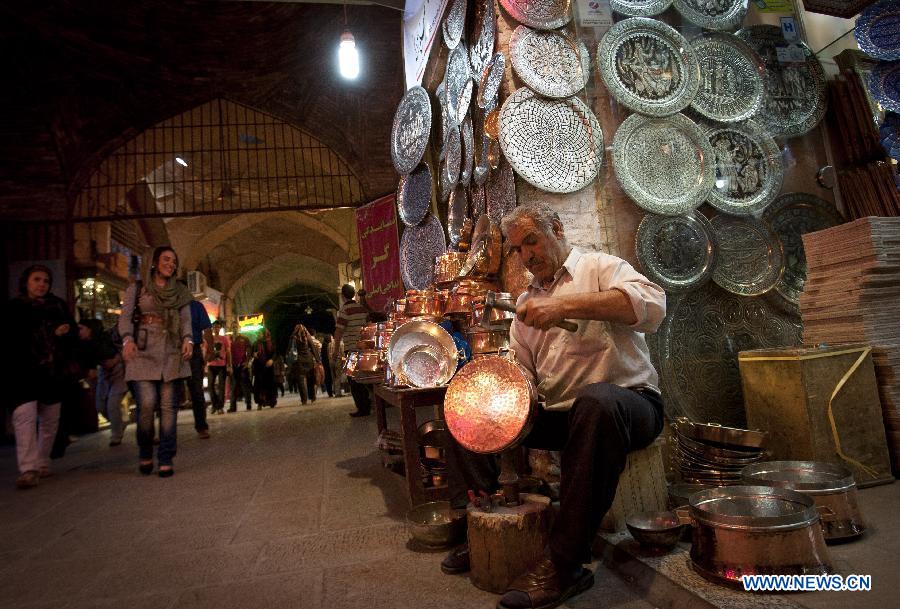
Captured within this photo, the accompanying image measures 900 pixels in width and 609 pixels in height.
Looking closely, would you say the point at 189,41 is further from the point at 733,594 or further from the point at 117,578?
the point at 733,594

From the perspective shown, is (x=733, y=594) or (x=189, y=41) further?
(x=189, y=41)

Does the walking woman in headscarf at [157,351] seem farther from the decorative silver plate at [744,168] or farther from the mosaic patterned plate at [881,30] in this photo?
the mosaic patterned plate at [881,30]

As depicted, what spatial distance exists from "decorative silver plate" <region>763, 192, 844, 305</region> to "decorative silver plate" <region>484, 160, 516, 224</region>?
1754 millimetres

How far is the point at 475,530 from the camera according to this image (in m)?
1.75

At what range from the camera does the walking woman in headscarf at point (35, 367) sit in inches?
161

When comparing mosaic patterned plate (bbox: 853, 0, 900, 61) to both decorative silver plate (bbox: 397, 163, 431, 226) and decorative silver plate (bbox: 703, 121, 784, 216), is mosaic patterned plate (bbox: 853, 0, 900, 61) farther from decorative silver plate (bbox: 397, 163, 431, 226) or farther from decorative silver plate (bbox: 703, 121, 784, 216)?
decorative silver plate (bbox: 397, 163, 431, 226)

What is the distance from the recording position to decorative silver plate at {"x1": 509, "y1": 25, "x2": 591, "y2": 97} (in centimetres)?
320

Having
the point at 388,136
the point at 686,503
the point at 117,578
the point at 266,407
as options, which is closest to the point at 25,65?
the point at 388,136

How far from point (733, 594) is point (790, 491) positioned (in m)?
0.42

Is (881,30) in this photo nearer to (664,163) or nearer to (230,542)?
(664,163)

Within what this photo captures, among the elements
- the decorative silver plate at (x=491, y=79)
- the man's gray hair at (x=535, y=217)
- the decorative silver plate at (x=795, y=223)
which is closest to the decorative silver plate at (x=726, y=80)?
the decorative silver plate at (x=795, y=223)

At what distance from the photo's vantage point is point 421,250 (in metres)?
5.28

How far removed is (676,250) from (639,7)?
1.67 metres

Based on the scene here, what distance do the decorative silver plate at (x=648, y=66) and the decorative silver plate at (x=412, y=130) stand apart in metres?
2.07
